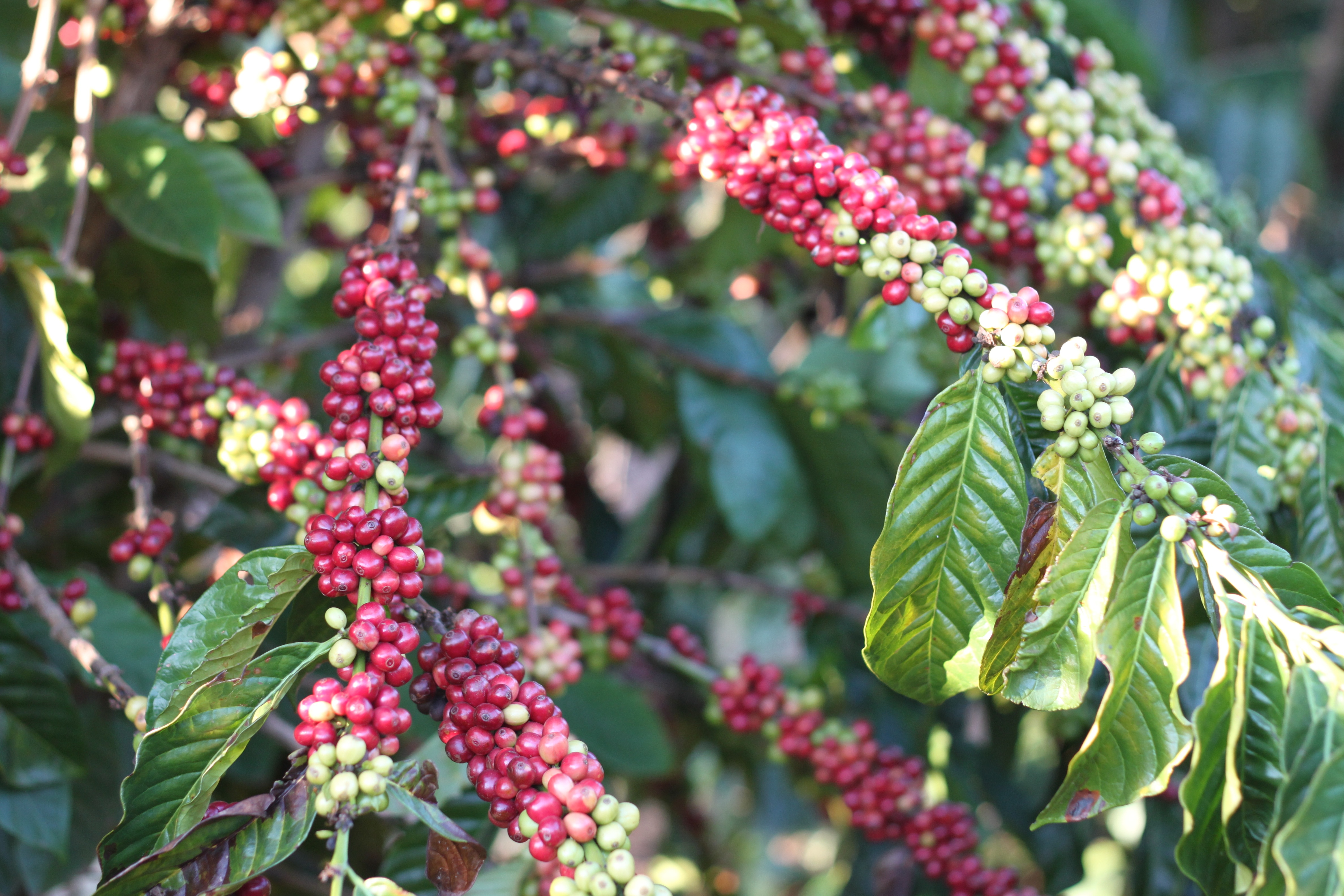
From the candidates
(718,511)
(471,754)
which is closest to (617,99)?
(718,511)

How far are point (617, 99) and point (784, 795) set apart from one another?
200 centimetres

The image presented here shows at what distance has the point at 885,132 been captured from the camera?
122cm

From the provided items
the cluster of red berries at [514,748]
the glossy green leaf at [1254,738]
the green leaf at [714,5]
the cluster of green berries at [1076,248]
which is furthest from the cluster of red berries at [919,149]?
the cluster of red berries at [514,748]

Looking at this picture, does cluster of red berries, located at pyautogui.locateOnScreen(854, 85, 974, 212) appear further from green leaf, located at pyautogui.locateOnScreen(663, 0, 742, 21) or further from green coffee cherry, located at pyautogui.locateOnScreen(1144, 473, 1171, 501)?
green coffee cherry, located at pyautogui.locateOnScreen(1144, 473, 1171, 501)

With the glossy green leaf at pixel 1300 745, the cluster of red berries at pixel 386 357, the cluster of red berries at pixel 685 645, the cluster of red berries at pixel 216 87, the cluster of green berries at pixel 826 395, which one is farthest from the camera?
the cluster of green berries at pixel 826 395

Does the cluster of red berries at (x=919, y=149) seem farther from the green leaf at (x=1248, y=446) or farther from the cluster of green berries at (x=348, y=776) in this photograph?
the cluster of green berries at (x=348, y=776)

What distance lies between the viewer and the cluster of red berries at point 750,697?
1328mm

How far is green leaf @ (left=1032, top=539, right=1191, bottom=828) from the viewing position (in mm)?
718

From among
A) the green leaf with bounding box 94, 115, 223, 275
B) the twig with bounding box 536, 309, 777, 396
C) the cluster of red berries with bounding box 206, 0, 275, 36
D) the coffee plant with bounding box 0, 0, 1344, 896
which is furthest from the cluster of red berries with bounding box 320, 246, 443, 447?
the twig with bounding box 536, 309, 777, 396

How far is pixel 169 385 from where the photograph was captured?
1.10 meters

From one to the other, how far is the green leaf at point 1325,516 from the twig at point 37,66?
159cm

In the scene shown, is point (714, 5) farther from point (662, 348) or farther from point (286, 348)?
point (286, 348)

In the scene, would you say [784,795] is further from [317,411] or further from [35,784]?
[35,784]

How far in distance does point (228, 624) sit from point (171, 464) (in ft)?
1.78
